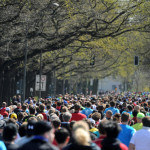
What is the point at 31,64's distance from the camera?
37.8 meters

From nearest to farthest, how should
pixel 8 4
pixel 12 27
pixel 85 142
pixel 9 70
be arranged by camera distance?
pixel 85 142, pixel 8 4, pixel 12 27, pixel 9 70

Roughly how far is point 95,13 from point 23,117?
10257 mm

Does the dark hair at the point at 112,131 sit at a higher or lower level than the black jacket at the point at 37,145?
higher

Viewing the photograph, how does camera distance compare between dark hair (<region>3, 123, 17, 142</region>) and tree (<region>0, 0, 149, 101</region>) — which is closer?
dark hair (<region>3, 123, 17, 142</region>)

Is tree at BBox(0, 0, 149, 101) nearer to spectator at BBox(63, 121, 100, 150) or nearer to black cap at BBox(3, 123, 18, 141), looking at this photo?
black cap at BBox(3, 123, 18, 141)

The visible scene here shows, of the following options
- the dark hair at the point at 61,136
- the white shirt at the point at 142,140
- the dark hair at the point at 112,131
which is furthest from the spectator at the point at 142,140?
the dark hair at the point at 61,136

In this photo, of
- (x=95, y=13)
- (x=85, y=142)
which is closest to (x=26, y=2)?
(x=95, y=13)

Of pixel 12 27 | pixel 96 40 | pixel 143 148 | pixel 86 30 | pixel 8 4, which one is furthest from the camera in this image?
pixel 96 40

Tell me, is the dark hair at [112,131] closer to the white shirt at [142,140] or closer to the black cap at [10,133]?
the black cap at [10,133]

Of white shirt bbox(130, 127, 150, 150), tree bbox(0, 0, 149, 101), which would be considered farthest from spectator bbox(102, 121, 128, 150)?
tree bbox(0, 0, 149, 101)

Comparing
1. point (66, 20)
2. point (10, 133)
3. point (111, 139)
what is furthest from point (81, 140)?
point (66, 20)

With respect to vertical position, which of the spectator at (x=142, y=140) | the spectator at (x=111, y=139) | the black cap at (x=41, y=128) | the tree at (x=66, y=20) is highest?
the tree at (x=66, y=20)

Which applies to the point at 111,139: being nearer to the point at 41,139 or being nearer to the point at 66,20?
the point at 41,139

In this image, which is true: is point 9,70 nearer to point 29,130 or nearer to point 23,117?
point 23,117
